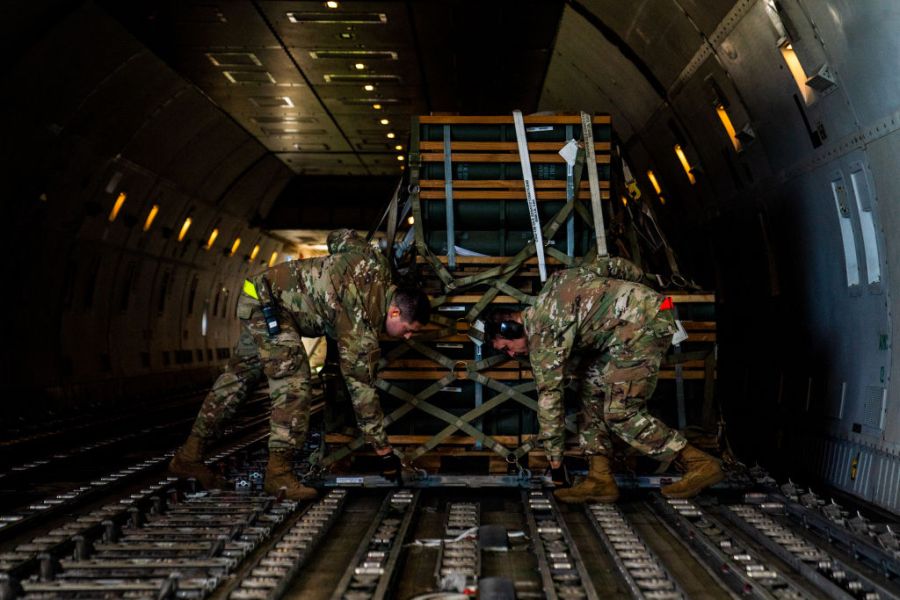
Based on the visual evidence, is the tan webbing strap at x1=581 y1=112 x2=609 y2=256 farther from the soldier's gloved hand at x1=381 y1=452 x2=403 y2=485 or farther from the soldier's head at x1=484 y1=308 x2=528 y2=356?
the soldier's gloved hand at x1=381 y1=452 x2=403 y2=485

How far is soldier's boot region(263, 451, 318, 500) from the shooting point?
6.63 meters

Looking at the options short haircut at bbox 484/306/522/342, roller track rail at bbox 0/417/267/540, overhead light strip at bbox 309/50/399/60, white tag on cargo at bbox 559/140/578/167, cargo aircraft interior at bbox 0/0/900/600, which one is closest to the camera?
cargo aircraft interior at bbox 0/0/900/600

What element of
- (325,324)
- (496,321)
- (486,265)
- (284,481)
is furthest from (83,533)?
(486,265)

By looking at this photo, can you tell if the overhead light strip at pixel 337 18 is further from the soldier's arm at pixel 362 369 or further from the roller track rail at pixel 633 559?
the roller track rail at pixel 633 559

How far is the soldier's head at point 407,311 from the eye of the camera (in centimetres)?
659

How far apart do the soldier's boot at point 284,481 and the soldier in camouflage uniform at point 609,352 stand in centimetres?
170

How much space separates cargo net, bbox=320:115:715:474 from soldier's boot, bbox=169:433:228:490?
94cm

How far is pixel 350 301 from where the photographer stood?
6613mm

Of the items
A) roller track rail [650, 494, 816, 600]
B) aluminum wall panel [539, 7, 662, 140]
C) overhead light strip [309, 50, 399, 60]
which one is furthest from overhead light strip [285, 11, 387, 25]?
roller track rail [650, 494, 816, 600]

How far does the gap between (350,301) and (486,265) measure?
1.48 m

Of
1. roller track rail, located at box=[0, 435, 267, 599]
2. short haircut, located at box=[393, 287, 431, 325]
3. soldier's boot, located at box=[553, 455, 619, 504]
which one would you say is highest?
short haircut, located at box=[393, 287, 431, 325]

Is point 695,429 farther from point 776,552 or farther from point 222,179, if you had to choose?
point 222,179

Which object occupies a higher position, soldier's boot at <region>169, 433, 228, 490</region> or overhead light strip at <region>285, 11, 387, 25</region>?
overhead light strip at <region>285, 11, 387, 25</region>

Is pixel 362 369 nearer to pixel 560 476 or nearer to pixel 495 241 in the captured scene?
pixel 560 476
